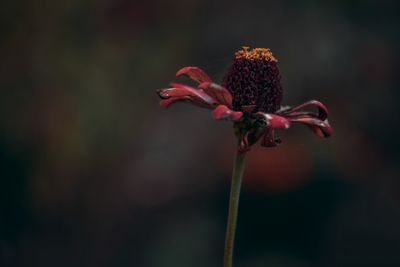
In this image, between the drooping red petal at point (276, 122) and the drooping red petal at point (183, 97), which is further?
the drooping red petal at point (183, 97)

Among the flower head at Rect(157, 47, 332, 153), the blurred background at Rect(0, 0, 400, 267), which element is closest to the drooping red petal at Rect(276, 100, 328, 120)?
the flower head at Rect(157, 47, 332, 153)

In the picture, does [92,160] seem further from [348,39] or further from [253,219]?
[348,39]

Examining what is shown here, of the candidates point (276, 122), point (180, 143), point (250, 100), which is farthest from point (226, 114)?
point (180, 143)

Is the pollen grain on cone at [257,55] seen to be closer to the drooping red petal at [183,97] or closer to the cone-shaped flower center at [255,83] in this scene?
the cone-shaped flower center at [255,83]

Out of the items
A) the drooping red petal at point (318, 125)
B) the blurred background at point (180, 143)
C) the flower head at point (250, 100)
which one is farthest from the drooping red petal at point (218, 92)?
the blurred background at point (180, 143)

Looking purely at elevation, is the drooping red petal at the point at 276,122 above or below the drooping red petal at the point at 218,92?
below

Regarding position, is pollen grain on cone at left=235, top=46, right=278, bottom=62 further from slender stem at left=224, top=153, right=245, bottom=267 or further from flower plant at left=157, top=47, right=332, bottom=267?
slender stem at left=224, top=153, right=245, bottom=267

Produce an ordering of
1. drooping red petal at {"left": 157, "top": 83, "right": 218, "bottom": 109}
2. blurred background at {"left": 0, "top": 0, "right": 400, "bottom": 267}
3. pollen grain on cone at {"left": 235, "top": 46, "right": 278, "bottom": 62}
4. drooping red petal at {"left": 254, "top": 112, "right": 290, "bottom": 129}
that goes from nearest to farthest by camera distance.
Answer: drooping red petal at {"left": 254, "top": 112, "right": 290, "bottom": 129} < drooping red petal at {"left": 157, "top": 83, "right": 218, "bottom": 109} < pollen grain on cone at {"left": 235, "top": 46, "right": 278, "bottom": 62} < blurred background at {"left": 0, "top": 0, "right": 400, "bottom": 267}
